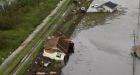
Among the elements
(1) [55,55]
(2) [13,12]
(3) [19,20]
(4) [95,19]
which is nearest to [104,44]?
(1) [55,55]

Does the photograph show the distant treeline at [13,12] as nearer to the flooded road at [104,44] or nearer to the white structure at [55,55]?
the flooded road at [104,44]

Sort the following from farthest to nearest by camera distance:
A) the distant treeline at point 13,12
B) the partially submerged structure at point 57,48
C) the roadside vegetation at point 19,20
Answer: the distant treeline at point 13,12 → the roadside vegetation at point 19,20 → the partially submerged structure at point 57,48

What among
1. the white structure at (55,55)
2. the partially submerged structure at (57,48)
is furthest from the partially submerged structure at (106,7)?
the white structure at (55,55)

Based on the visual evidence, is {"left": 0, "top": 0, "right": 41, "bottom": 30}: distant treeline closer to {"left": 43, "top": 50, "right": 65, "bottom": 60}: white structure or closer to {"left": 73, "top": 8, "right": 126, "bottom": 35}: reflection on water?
{"left": 73, "top": 8, "right": 126, "bottom": 35}: reflection on water

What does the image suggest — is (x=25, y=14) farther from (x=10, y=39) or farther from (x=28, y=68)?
(x=28, y=68)

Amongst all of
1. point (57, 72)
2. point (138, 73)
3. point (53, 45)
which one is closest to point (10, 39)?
point (53, 45)

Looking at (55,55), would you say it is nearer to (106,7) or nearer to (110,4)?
(106,7)

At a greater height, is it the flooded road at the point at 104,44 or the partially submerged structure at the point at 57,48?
the partially submerged structure at the point at 57,48
